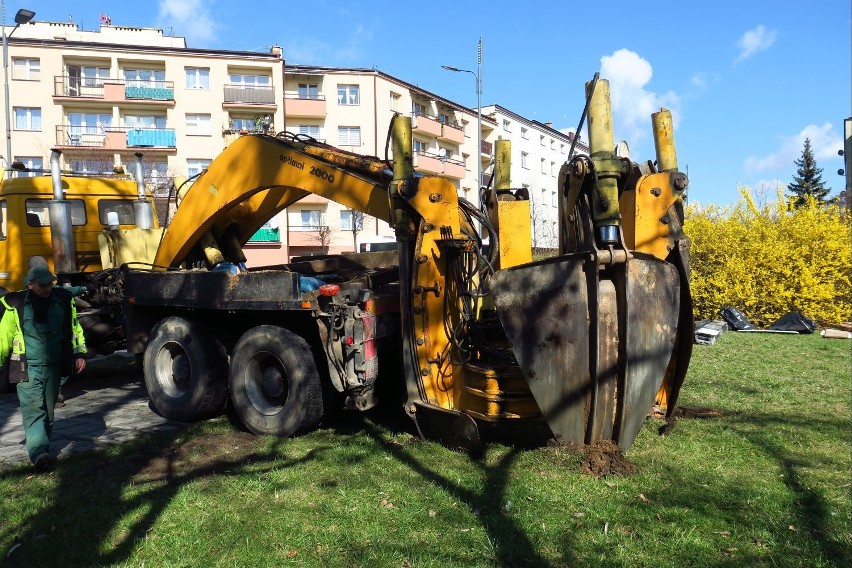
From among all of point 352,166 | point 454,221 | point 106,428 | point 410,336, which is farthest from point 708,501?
point 106,428

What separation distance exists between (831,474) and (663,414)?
1.57 meters

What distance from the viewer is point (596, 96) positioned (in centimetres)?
447

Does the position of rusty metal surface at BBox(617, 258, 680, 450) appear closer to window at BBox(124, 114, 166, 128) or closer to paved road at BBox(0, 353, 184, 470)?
paved road at BBox(0, 353, 184, 470)

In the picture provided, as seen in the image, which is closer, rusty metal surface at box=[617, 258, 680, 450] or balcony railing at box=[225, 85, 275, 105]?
rusty metal surface at box=[617, 258, 680, 450]

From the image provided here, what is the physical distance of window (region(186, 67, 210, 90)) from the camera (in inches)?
1541

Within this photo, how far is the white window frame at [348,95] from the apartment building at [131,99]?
376 centimetres

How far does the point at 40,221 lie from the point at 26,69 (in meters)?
34.7

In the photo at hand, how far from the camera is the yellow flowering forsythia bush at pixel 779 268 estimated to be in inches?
612

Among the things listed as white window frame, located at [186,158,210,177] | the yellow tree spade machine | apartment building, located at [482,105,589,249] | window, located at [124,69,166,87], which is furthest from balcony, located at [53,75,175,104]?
the yellow tree spade machine

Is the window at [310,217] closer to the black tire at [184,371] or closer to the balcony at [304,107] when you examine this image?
the balcony at [304,107]

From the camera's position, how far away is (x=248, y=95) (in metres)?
39.4

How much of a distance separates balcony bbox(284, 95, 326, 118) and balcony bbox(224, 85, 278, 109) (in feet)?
4.55

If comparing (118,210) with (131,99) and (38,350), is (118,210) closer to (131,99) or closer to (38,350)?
(38,350)

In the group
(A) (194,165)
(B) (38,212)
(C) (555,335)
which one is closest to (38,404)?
(C) (555,335)
